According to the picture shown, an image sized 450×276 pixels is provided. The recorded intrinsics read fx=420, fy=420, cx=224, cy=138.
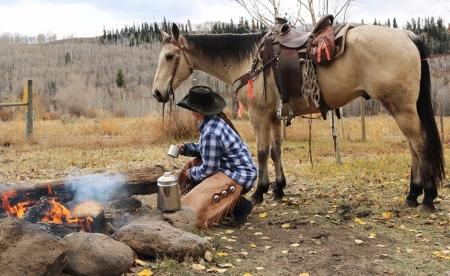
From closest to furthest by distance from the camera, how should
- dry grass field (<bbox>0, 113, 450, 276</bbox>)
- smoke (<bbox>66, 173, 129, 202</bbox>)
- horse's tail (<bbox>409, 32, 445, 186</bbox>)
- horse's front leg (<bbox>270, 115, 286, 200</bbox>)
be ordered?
dry grass field (<bbox>0, 113, 450, 276</bbox>)
smoke (<bbox>66, 173, 129, 202</bbox>)
horse's tail (<bbox>409, 32, 445, 186</bbox>)
horse's front leg (<bbox>270, 115, 286, 200</bbox>)

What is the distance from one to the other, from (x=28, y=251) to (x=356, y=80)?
12.5ft

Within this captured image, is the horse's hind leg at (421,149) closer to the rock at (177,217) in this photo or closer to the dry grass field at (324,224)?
the dry grass field at (324,224)

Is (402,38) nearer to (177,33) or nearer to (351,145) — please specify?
(177,33)

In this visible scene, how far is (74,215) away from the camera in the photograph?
3.79 m

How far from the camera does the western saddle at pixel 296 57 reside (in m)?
4.92

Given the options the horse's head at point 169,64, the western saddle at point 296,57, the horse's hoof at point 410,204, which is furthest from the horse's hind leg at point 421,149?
the horse's head at point 169,64

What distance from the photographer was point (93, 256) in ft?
9.69

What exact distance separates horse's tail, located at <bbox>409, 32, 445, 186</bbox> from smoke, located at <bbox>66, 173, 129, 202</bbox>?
345 cm

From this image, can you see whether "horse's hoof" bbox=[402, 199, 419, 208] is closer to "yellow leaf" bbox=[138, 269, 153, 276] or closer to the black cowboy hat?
the black cowboy hat

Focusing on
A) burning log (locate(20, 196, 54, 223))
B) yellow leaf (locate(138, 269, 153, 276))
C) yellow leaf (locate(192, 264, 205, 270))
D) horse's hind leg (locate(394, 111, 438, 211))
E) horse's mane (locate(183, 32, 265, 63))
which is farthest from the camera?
horse's mane (locate(183, 32, 265, 63))

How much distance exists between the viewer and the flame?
12.0 feet

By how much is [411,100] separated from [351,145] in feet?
27.2

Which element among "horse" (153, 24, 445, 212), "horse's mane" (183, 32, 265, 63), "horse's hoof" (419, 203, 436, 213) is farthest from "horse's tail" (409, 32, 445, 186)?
"horse's mane" (183, 32, 265, 63)

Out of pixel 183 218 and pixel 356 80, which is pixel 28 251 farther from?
pixel 356 80
